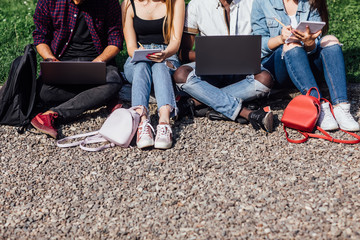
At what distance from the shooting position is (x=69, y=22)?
14.6 feet

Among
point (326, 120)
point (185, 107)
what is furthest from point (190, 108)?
point (326, 120)

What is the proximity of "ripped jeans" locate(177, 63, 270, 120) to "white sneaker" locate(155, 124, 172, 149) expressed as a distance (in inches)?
21.9

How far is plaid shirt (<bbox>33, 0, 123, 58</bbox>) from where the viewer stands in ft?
14.5

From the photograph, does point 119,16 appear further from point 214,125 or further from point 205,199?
point 205,199

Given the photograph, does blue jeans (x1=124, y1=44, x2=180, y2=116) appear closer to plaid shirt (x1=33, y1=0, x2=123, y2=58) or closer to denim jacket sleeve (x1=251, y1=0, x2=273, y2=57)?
plaid shirt (x1=33, y1=0, x2=123, y2=58)

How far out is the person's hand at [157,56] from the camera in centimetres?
420

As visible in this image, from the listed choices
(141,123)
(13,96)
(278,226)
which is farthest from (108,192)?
(13,96)

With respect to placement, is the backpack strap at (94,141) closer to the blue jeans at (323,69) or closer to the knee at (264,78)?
the knee at (264,78)

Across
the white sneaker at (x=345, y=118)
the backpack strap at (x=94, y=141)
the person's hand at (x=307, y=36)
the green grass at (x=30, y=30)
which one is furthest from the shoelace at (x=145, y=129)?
the green grass at (x=30, y=30)

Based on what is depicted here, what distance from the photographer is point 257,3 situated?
438 centimetres

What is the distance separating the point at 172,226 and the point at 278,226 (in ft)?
2.10

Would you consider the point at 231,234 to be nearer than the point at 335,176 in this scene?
Yes

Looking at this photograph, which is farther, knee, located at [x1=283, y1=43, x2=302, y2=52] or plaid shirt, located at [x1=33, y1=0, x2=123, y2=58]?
plaid shirt, located at [x1=33, y1=0, x2=123, y2=58]

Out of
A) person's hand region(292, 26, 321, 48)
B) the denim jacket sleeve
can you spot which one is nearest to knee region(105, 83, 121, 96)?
the denim jacket sleeve
